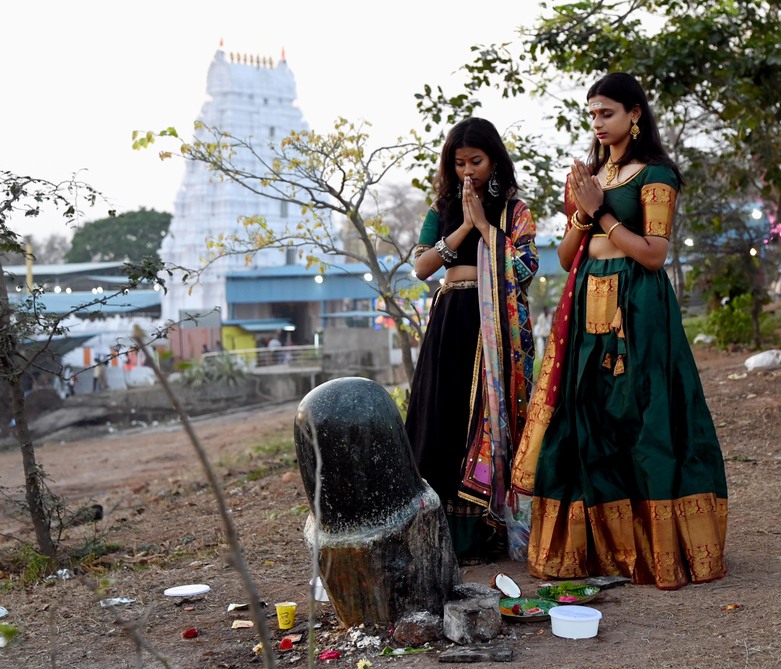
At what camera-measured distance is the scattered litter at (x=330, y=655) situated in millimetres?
3123

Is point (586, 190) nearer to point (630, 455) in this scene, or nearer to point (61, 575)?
point (630, 455)

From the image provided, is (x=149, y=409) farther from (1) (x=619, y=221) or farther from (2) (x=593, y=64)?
(1) (x=619, y=221)

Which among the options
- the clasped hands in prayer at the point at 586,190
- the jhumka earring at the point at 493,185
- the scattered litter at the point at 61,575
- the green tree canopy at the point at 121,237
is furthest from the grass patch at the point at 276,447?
the green tree canopy at the point at 121,237

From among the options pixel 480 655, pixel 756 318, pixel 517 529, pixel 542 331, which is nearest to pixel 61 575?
pixel 517 529

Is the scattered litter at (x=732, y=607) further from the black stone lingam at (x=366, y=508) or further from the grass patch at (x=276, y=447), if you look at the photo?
the grass patch at (x=276, y=447)

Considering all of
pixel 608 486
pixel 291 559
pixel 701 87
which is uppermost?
pixel 701 87

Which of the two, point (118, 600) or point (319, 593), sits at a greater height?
point (319, 593)

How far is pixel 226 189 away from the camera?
40.8 meters

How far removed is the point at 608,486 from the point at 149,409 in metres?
21.9

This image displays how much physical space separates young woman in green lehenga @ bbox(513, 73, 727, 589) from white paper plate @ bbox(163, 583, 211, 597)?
56.8 inches

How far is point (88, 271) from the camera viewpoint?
40062mm

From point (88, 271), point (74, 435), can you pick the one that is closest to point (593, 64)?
point (74, 435)

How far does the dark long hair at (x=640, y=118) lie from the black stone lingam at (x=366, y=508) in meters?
1.57

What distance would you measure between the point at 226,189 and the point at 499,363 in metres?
37.8
